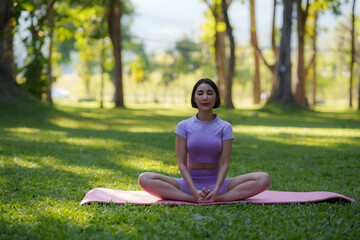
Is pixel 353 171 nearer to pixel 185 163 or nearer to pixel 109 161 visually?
pixel 185 163

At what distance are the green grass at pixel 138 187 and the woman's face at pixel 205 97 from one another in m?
1.03

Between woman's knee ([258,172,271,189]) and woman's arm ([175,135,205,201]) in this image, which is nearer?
woman's arm ([175,135,205,201])

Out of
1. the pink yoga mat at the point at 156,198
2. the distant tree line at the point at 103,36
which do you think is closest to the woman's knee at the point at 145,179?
→ the pink yoga mat at the point at 156,198

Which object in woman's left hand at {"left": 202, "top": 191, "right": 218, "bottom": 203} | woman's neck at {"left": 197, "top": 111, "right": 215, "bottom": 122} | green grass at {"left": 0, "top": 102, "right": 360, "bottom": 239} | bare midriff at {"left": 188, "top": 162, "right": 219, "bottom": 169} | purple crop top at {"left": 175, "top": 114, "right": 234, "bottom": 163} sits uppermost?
woman's neck at {"left": 197, "top": 111, "right": 215, "bottom": 122}

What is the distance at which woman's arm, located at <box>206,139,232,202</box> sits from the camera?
4.23 meters

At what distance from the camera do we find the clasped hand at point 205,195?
4262 mm

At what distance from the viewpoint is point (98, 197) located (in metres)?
4.44

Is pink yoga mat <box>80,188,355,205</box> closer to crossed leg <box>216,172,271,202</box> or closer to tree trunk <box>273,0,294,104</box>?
crossed leg <box>216,172,271,202</box>

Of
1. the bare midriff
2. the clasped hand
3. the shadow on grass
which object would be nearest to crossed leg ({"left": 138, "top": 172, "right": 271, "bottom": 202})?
the clasped hand

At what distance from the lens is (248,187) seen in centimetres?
444

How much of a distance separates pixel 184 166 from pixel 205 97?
0.73 metres

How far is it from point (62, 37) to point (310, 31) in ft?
55.0

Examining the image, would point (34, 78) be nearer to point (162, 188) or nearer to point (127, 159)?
point (127, 159)

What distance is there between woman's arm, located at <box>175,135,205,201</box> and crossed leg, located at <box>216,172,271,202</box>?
0.29 meters
